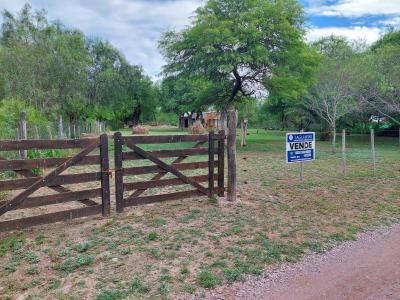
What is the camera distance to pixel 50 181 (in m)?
4.82

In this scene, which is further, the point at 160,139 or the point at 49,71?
the point at 49,71

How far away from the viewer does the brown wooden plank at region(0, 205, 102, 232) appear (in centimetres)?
449

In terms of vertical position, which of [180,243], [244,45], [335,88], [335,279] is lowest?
[335,279]

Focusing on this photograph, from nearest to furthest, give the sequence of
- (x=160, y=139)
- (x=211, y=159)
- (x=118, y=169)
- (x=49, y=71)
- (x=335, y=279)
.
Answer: (x=335, y=279) < (x=118, y=169) < (x=160, y=139) < (x=211, y=159) < (x=49, y=71)

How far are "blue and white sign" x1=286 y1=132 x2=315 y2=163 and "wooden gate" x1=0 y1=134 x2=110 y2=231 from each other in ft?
16.0

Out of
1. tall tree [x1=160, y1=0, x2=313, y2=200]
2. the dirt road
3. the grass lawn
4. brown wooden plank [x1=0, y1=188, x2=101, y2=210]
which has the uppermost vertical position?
tall tree [x1=160, y1=0, x2=313, y2=200]

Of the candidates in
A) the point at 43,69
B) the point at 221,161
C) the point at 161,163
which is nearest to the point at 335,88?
the point at 221,161

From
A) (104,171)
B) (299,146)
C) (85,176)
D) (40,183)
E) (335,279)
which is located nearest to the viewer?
(335,279)

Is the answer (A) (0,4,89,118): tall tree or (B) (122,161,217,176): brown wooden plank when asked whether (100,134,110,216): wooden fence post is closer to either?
(B) (122,161,217,176): brown wooden plank

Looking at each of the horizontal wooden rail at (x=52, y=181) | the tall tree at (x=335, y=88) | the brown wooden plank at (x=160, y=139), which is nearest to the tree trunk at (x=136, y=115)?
the tall tree at (x=335, y=88)

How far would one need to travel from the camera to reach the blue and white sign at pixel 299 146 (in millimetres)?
8148

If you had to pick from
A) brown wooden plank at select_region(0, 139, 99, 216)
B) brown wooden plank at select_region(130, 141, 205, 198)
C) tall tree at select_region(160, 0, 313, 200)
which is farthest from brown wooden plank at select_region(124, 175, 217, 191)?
tall tree at select_region(160, 0, 313, 200)

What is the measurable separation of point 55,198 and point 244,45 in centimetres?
1403

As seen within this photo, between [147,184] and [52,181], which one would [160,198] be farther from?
[52,181]
